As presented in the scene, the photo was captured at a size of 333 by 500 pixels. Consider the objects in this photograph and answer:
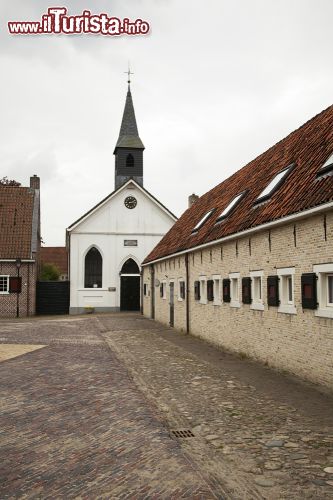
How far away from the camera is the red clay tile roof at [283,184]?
9.33 meters

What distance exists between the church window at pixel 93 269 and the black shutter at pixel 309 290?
25.8 m

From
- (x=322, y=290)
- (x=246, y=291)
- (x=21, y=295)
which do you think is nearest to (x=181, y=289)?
(x=246, y=291)

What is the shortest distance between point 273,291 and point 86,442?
5.88 m

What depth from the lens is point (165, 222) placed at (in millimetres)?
35031

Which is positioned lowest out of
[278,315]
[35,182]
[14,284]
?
[278,315]

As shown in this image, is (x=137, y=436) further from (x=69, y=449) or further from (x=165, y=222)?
(x=165, y=222)

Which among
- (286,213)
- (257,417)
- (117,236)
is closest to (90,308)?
(117,236)

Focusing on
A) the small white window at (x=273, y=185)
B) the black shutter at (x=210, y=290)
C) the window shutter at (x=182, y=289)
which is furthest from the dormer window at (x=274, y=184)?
the window shutter at (x=182, y=289)

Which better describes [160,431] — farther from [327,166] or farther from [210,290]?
[210,290]

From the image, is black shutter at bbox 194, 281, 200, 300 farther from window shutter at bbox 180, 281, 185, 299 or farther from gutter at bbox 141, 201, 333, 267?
window shutter at bbox 180, 281, 185, 299

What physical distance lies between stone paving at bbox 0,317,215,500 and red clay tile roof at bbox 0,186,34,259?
2006 centimetres

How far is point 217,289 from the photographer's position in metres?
14.5

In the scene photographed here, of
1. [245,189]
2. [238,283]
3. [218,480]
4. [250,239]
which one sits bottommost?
[218,480]

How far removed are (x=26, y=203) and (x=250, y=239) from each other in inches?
945
